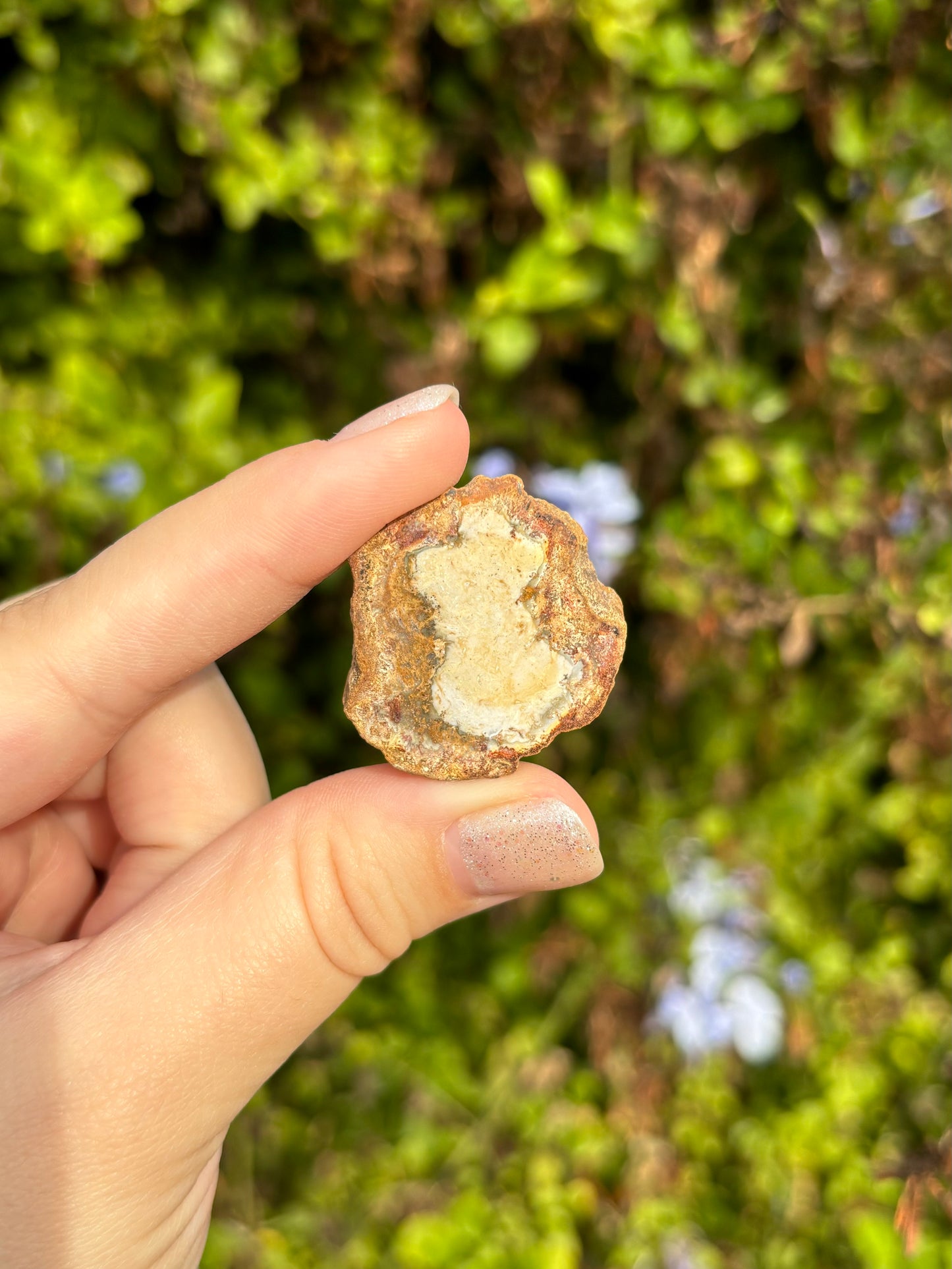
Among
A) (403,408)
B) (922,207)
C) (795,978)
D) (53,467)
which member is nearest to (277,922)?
(403,408)

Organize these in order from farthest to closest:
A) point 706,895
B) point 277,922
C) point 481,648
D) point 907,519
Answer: point 706,895
point 907,519
point 481,648
point 277,922

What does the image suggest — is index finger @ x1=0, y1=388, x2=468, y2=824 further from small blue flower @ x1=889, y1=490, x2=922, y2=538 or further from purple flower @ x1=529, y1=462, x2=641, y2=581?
small blue flower @ x1=889, y1=490, x2=922, y2=538

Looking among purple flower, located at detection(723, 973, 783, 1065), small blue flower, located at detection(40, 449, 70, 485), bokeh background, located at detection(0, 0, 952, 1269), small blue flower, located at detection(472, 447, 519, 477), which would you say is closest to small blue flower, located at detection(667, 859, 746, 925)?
bokeh background, located at detection(0, 0, 952, 1269)

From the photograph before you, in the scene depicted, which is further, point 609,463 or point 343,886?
point 609,463

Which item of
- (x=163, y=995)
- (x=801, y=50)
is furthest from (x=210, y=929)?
(x=801, y=50)

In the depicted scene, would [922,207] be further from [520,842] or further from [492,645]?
[520,842]

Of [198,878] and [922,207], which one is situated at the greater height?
[198,878]
